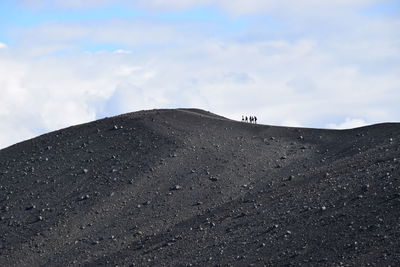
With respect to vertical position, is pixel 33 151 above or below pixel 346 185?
above

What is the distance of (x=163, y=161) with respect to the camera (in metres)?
63.9

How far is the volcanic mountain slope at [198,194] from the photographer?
4953 centimetres

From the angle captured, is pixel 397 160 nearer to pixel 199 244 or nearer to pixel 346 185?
pixel 346 185

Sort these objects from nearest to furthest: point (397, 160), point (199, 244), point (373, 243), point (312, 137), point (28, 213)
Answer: point (373, 243) < point (199, 244) < point (397, 160) < point (28, 213) < point (312, 137)

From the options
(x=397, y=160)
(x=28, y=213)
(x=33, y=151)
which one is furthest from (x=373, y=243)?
(x=33, y=151)

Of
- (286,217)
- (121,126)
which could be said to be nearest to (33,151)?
(121,126)

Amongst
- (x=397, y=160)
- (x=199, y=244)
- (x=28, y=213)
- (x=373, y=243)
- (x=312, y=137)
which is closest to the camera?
(x=373, y=243)

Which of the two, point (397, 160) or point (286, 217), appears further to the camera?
point (397, 160)

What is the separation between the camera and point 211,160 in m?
63.8

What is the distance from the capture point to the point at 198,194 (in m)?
60.0

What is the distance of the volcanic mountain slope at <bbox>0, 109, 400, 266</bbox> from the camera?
4953 cm

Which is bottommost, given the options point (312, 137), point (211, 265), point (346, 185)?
point (211, 265)

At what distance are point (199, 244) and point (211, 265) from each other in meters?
2.98

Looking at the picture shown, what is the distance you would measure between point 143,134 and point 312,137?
10683mm
